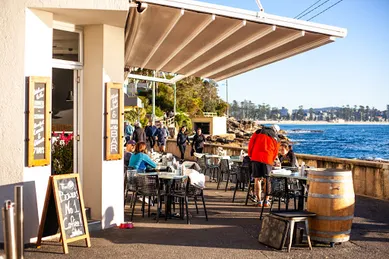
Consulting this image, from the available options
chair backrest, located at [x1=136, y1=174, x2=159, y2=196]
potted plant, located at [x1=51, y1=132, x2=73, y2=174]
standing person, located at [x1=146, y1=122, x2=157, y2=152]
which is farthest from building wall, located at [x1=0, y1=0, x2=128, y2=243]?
standing person, located at [x1=146, y1=122, x2=157, y2=152]

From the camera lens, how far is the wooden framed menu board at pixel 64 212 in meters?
6.85

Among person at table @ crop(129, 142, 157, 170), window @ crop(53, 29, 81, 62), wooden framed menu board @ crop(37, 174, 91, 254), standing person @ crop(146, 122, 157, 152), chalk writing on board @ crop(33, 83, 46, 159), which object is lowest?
wooden framed menu board @ crop(37, 174, 91, 254)

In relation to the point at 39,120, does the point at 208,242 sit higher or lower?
lower

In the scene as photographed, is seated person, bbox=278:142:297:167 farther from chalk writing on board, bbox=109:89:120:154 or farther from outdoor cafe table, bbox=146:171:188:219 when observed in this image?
chalk writing on board, bbox=109:89:120:154

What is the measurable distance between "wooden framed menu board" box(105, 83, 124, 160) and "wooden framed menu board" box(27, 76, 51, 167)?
104cm

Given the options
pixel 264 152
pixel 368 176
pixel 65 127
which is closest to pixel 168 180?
pixel 264 152

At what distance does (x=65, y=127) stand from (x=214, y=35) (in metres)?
3.40

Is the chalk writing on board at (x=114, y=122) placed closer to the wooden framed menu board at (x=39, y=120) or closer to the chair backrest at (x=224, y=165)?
the wooden framed menu board at (x=39, y=120)

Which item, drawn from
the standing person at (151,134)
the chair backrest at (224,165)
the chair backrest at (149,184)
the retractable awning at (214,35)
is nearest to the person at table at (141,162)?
the chair backrest at (149,184)

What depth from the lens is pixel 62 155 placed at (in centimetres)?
861

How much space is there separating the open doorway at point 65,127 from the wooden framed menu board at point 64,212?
132 centimetres

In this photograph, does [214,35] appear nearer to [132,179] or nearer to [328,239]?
[132,179]

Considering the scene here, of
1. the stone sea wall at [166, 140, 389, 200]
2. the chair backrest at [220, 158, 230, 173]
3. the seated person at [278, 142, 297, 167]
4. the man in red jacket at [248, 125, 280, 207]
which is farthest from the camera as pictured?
the chair backrest at [220, 158, 230, 173]

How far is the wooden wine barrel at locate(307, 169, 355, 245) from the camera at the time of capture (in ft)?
23.2
